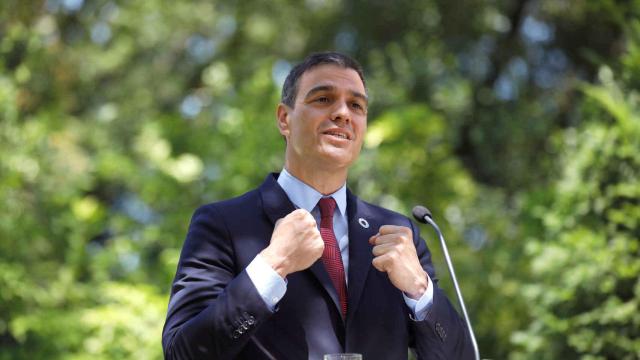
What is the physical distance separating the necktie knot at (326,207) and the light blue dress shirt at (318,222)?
1 centimetres

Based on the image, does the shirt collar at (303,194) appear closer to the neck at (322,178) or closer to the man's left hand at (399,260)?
the neck at (322,178)

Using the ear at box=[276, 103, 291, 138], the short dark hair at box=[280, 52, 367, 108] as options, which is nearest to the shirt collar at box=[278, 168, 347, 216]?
the ear at box=[276, 103, 291, 138]

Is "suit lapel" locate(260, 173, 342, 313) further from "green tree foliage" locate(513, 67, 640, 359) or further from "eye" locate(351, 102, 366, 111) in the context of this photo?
"green tree foliage" locate(513, 67, 640, 359)

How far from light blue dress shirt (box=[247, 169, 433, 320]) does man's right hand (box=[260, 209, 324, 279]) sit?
0.9 inches

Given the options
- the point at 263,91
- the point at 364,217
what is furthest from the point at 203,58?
the point at 364,217

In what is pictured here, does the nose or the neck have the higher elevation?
the nose

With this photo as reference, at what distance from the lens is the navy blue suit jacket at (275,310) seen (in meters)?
2.42

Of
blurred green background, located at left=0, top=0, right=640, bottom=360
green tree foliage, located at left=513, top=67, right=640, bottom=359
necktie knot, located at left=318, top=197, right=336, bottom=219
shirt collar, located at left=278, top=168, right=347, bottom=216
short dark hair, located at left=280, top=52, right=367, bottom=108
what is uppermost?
blurred green background, located at left=0, top=0, right=640, bottom=360

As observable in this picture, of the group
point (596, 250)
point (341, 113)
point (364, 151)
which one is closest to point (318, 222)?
point (341, 113)

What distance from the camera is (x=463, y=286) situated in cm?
920

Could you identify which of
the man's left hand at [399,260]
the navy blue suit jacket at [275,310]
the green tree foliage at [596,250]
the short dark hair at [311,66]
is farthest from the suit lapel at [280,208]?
the green tree foliage at [596,250]

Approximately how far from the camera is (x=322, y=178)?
284 cm

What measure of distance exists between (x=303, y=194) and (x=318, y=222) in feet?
0.34

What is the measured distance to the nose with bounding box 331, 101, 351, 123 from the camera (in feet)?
9.20
